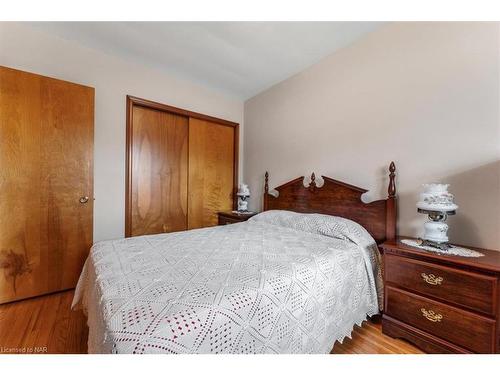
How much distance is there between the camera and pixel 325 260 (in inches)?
50.2

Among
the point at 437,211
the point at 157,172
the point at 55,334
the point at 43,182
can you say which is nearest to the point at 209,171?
the point at 157,172

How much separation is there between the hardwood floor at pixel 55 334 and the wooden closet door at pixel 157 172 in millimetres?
905

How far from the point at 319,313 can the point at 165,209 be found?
2194mm

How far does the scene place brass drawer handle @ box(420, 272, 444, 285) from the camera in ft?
4.07

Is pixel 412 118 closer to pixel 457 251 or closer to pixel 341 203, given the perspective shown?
pixel 341 203

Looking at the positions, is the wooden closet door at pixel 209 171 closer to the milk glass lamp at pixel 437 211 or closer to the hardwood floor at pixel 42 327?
the hardwood floor at pixel 42 327

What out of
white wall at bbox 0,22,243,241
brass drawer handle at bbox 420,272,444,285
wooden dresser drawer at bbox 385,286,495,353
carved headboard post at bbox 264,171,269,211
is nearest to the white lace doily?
brass drawer handle at bbox 420,272,444,285

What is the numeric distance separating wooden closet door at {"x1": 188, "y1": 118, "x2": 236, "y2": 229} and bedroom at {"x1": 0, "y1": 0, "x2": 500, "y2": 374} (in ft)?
0.11

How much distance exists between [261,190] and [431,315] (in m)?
2.15

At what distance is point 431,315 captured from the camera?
1271mm

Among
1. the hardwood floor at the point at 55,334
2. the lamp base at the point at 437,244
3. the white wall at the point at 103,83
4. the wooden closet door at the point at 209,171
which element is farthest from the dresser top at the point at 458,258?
the white wall at the point at 103,83

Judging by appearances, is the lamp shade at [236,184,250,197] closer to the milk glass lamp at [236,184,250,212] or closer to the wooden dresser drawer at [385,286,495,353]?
the milk glass lamp at [236,184,250,212]

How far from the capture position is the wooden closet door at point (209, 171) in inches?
117
